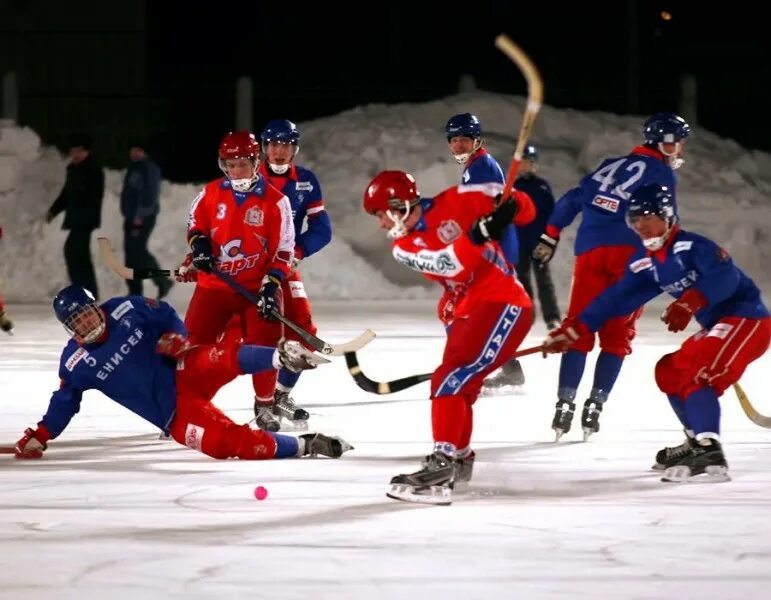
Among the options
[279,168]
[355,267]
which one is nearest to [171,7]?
[355,267]

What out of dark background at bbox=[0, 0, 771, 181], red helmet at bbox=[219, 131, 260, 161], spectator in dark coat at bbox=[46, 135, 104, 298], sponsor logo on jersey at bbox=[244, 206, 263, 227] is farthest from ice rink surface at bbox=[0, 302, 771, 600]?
dark background at bbox=[0, 0, 771, 181]

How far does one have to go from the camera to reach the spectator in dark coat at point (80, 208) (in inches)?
589

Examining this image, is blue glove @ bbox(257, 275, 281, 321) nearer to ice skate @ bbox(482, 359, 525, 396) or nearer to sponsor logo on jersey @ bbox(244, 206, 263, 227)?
sponsor logo on jersey @ bbox(244, 206, 263, 227)

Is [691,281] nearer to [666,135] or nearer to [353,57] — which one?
[666,135]

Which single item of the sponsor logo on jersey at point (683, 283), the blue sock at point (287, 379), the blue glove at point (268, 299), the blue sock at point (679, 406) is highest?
the sponsor logo on jersey at point (683, 283)

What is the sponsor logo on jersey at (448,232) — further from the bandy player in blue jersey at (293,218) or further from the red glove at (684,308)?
the bandy player in blue jersey at (293,218)

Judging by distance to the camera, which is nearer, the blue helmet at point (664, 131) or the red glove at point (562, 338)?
the red glove at point (562, 338)

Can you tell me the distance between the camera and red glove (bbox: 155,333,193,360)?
734cm

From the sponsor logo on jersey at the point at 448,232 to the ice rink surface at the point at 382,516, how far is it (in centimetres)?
92

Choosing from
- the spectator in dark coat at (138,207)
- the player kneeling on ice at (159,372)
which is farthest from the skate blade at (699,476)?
the spectator in dark coat at (138,207)

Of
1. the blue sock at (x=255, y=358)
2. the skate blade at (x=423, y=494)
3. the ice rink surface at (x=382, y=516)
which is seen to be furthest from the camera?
the blue sock at (x=255, y=358)

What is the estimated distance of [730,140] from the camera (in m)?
20.2

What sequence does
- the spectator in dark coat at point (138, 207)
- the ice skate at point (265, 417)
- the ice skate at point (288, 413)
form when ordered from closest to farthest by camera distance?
the ice skate at point (265, 417) < the ice skate at point (288, 413) < the spectator in dark coat at point (138, 207)

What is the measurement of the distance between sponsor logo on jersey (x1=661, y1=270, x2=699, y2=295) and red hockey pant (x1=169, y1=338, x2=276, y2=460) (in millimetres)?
1684
